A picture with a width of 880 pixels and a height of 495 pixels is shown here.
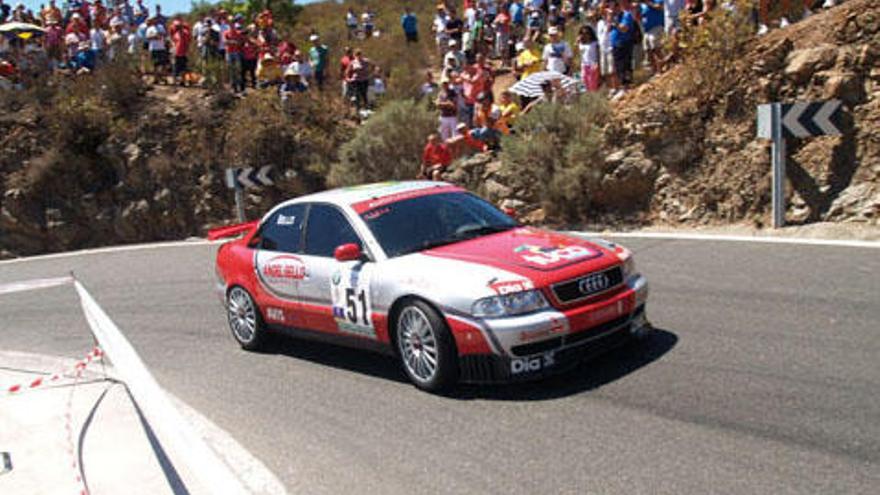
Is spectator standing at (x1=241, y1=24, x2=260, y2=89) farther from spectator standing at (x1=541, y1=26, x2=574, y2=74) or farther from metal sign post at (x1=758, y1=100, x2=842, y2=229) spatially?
metal sign post at (x1=758, y1=100, x2=842, y2=229)

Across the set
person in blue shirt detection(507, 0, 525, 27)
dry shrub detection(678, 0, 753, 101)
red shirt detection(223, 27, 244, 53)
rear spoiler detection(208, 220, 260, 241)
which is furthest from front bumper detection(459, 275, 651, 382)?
person in blue shirt detection(507, 0, 525, 27)

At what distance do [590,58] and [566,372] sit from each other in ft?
33.3

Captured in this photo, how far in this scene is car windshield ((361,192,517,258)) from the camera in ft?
23.6

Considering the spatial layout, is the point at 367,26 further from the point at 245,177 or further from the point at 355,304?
the point at 355,304

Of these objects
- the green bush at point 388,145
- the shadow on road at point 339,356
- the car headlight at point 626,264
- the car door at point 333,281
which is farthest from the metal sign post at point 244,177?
the car headlight at point 626,264

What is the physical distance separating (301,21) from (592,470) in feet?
124

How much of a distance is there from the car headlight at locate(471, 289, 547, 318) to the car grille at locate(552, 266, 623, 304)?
0.19 meters

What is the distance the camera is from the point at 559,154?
47.5 ft

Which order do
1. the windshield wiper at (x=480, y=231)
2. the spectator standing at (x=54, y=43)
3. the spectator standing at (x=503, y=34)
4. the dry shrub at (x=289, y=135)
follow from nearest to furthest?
the windshield wiper at (x=480, y=231)
the dry shrub at (x=289, y=135)
the spectator standing at (x=503, y=34)
the spectator standing at (x=54, y=43)

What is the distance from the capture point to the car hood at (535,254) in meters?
6.33

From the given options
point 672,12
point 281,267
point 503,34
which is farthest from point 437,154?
point 281,267

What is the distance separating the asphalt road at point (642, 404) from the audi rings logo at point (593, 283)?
668 mm

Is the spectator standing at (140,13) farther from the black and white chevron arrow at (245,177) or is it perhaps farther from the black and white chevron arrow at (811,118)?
the black and white chevron arrow at (811,118)

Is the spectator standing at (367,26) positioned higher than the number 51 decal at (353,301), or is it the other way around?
the spectator standing at (367,26)
